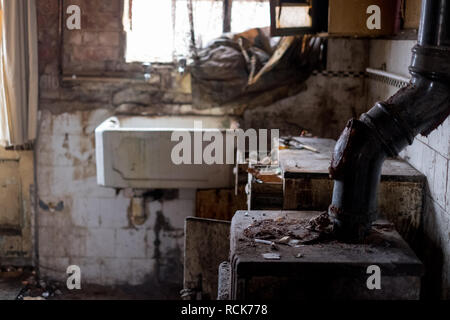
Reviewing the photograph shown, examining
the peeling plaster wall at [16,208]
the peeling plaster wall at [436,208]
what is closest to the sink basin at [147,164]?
the peeling plaster wall at [16,208]

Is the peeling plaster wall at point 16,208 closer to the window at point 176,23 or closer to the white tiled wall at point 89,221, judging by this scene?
the white tiled wall at point 89,221

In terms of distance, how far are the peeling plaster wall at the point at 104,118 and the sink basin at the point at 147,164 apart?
1.89ft

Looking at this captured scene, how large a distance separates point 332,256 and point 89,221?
354cm

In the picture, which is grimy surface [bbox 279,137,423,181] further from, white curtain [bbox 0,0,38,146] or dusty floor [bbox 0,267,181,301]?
white curtain [bbox 0,0,38,146]

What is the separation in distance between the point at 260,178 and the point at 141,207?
211 centimetres

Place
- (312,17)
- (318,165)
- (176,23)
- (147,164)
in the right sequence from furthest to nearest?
(176,23) → (147,164) → (312,17) → (318,165)

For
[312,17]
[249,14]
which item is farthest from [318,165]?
[249,14]

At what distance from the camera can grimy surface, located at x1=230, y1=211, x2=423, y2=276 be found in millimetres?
2756

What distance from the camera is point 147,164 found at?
508cm

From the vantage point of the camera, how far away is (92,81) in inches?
224

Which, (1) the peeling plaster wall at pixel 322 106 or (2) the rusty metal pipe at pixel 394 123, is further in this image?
(1) the peeling plaster wall at pixel 322 106

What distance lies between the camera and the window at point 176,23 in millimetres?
5625

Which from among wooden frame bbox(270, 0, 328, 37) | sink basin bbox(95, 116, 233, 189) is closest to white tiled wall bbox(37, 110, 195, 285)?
sink basin bbox(95, 116, 233, 189)

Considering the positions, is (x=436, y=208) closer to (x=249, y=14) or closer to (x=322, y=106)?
(x=322, y=106)
